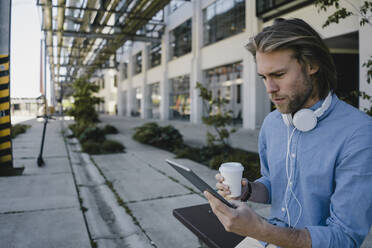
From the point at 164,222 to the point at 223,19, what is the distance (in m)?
14.9

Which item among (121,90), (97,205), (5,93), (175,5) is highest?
(175,5)

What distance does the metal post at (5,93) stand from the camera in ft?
17.0

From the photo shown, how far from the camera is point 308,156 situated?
1240 millimetres

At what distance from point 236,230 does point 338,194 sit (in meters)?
0.41

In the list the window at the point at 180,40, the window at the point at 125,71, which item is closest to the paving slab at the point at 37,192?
the window at the point at 180,40

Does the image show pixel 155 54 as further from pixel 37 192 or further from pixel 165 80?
pixel 37 192

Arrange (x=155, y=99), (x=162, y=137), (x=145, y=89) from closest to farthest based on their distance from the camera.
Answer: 1. (x=162, y=137)
2. (x=155, y=99)
3. (x=145, y=89)

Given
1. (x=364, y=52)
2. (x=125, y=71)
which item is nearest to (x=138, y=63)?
(x=125, y=71)

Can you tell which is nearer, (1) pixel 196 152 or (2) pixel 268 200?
(2) pixel 268 200

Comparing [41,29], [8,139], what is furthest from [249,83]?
[41,29]

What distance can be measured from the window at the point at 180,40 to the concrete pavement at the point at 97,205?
51.1 feet

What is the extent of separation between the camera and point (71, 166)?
19.7 ft

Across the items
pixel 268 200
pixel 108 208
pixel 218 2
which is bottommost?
pixel 108 208

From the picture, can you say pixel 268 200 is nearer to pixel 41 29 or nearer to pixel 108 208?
pixel 108 208
